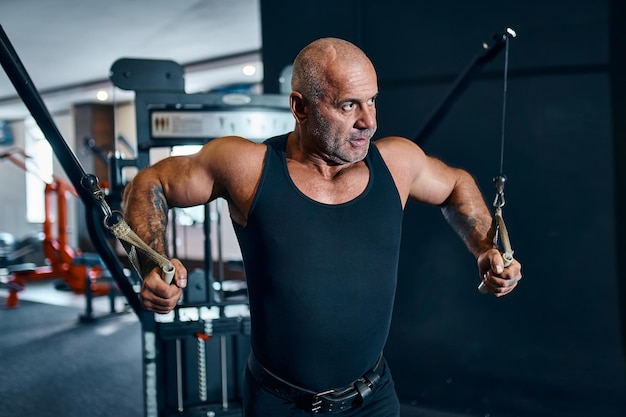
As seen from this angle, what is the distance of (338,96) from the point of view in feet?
3.97

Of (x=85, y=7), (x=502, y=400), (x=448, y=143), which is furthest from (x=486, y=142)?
(x=85, y=7)

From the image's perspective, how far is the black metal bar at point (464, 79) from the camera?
1826 millimetres

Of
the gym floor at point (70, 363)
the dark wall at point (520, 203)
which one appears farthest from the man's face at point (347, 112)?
the gym floor at point (70, 363)

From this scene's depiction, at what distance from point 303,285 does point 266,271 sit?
9 cm

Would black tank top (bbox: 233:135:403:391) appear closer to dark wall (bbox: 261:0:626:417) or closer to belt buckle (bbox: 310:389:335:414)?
belt buckle (bbox: 310:389:335:414)

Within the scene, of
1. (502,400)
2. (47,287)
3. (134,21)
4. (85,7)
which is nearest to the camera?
(502,400)

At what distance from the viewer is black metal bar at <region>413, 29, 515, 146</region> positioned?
71.9 inches

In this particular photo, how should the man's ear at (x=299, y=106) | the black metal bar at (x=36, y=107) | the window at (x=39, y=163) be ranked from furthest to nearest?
the window at (x=39, y=163) → the black metal bar at (x=36, y=107) → the man's ear at (x=299, y=106)

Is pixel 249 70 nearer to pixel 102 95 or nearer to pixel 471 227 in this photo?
pixel 102 95

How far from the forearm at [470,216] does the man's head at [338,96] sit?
0.33 meters

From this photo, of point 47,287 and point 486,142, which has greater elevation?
point 486,142

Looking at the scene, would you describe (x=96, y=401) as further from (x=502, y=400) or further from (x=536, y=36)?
(x=536, y=36)

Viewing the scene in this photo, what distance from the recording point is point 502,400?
97.2 inches

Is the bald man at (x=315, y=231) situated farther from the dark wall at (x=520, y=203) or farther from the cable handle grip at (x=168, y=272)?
the dark wall at (x=520, y=203)
